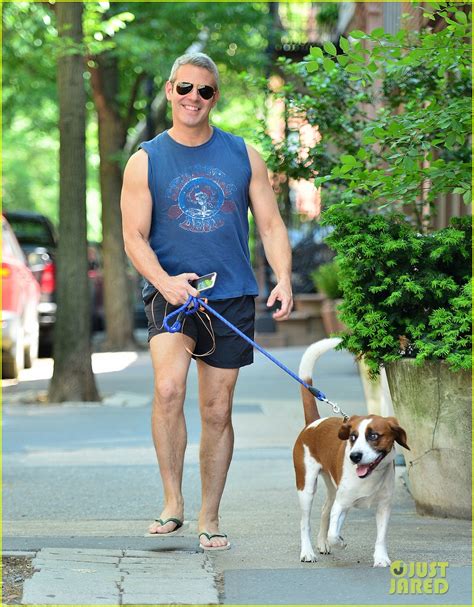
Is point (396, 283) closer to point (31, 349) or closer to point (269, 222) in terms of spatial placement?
point (269, 222)

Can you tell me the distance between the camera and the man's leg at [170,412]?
5.83 meters

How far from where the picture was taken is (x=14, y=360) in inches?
623

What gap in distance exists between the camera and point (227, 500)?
24.6 feet

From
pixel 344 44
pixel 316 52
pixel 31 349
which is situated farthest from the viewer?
pixel 31 349

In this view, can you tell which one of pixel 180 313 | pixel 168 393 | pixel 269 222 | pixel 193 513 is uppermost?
pixel 269 222

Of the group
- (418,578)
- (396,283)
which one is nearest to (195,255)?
(396,283)

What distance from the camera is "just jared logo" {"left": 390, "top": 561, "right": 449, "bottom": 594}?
490 centimetres

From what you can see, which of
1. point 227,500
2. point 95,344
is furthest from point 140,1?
point 227,500

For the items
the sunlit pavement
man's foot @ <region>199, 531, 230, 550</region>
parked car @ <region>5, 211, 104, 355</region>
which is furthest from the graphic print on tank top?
parked car @ <region>5, 211, 104, 355</region>

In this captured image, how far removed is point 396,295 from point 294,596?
6.38ft

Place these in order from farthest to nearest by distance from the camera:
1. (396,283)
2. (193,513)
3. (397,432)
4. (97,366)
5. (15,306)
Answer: (97,366) → (15,306) → (193,513) → (396,283) → (397,432)

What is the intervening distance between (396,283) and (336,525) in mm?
1534

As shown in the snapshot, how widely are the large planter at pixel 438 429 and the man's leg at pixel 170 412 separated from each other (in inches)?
46.9

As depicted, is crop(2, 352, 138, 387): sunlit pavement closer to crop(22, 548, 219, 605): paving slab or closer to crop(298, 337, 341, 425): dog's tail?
crop(298, 337, 341, 425): dog's tail
